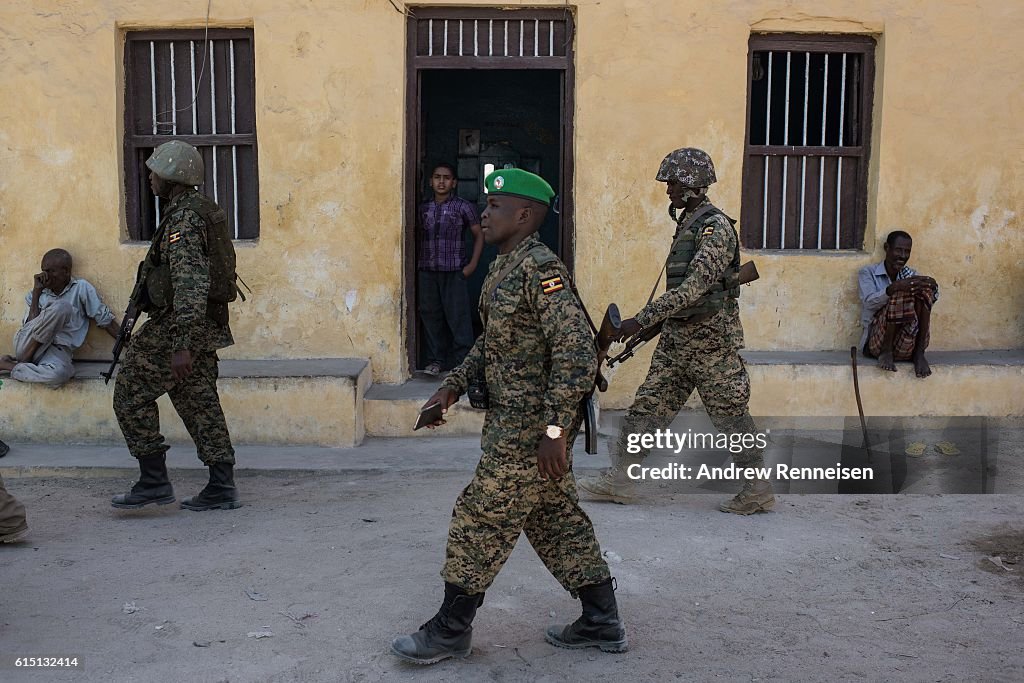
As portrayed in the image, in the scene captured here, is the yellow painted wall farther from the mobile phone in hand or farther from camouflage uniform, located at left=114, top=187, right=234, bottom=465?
the mobile phone in hand

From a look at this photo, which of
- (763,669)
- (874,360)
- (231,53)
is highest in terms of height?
(231,53)

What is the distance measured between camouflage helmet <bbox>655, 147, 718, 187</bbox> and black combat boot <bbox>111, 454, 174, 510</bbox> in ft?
9.24

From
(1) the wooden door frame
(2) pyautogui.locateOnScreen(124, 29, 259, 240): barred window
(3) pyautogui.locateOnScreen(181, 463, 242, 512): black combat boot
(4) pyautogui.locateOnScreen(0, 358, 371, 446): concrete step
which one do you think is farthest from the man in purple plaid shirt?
(3) pyautogui.locateOnScreen(181, 463, 242, 512): black combat boot

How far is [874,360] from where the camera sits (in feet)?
23.5

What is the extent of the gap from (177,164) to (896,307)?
14.8ft

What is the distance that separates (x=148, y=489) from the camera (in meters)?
5.27

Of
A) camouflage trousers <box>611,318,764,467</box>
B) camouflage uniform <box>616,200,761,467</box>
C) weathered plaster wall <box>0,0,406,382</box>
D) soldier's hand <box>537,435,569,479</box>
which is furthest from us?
weathered plaster wall <box>0,0,406,382</box>

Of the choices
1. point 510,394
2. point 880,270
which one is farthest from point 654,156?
point 510,394

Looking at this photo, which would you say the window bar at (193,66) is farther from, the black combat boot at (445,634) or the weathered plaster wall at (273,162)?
the black combat boot at (445,634)

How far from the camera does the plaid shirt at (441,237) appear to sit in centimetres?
749

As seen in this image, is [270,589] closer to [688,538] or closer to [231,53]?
[688,538]

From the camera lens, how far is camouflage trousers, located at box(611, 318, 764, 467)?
17.1 feet

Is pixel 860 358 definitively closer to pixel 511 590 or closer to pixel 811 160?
pixel 811 160

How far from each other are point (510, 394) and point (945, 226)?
493 centimetres
